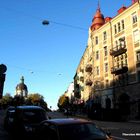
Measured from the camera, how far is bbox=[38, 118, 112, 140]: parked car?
32.2 feet

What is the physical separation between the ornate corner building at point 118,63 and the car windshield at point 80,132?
125 feet

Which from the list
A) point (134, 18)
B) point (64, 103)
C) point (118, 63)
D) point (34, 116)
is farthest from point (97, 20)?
point (64, 103)

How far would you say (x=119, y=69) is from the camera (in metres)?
56.3

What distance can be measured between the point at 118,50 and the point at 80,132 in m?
47.6

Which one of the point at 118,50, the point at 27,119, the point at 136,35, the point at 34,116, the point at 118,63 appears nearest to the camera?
the point at 27,119

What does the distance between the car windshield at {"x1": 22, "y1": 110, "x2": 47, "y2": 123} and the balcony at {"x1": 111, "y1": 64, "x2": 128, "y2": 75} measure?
3731cm

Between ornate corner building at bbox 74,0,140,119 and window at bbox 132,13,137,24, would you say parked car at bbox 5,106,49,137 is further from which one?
window at bbox 132,13,137,24

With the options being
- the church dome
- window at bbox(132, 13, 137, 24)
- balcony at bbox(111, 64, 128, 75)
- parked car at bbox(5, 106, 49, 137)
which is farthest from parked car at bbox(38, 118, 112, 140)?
the church dome

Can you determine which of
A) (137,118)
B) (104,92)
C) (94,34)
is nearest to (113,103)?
(104,92)

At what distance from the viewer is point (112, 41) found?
60.8m

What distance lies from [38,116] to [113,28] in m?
44.4

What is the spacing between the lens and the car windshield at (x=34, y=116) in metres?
18.0

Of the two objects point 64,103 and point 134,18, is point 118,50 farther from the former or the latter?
point 64,103

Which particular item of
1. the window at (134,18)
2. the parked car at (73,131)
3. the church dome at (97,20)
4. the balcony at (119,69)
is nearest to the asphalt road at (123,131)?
the parked car at (73,131)
